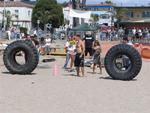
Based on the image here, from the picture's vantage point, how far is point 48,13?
104m

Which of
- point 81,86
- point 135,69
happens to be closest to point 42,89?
point 81,86

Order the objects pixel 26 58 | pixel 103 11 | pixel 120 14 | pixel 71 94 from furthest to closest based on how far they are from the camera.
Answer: pixel 103 11 < pixel 120 14 < pixel 26 58 < pixel 71 94

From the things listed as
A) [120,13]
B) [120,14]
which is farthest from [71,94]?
[120,13]

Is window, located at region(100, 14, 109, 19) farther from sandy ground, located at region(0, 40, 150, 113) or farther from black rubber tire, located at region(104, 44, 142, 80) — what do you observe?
black rubber tire, located at region(104, 44, 142, 80)

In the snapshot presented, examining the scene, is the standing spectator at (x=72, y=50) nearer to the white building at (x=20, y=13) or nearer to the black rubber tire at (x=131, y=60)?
the black rubber tire at (x=131, y=60)

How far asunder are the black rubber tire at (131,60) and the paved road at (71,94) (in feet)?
0.97

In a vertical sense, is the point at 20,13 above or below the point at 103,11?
below

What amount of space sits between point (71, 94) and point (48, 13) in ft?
297

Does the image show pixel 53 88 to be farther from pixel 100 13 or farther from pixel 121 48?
pixel 100 13

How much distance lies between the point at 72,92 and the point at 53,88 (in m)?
1.07

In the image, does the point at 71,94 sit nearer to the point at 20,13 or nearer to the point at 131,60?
the point at 131,60

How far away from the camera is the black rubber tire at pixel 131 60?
18.8 metres

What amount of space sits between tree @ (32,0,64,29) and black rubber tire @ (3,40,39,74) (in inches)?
3148

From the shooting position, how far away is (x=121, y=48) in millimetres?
19547
